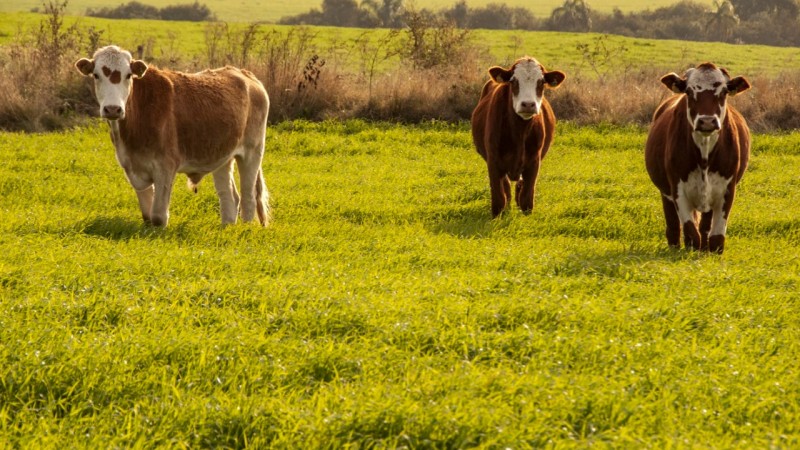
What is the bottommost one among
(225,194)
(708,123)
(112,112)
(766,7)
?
(225,194)

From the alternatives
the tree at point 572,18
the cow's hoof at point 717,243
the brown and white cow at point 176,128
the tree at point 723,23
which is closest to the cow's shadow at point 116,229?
the brown and white cow at point 176,128

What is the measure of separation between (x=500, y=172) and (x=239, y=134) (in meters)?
3.02

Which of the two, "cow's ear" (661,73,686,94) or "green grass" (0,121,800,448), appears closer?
"green grass" (0,121,800,448)

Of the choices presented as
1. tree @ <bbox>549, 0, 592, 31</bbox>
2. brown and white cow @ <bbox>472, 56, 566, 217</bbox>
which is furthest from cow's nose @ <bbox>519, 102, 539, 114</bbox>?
tree @ <bbox>549, 0, 592, 31</bbox>

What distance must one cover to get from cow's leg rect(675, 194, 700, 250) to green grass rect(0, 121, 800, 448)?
0.99ft

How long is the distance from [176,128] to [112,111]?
889mm

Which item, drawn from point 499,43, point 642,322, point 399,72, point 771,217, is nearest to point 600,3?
point 499,43

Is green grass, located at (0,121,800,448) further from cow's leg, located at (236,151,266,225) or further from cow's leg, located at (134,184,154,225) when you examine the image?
cow's leg, located at (236,151,266,225)

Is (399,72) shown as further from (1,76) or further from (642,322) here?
(642,322)

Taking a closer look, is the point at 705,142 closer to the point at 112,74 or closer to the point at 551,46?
the point at 112,74

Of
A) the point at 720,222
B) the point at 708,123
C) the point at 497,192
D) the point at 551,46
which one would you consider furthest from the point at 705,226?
the point at 551,46

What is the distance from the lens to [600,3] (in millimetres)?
87312

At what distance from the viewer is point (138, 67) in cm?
955

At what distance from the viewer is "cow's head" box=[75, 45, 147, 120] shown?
30.2 ft
